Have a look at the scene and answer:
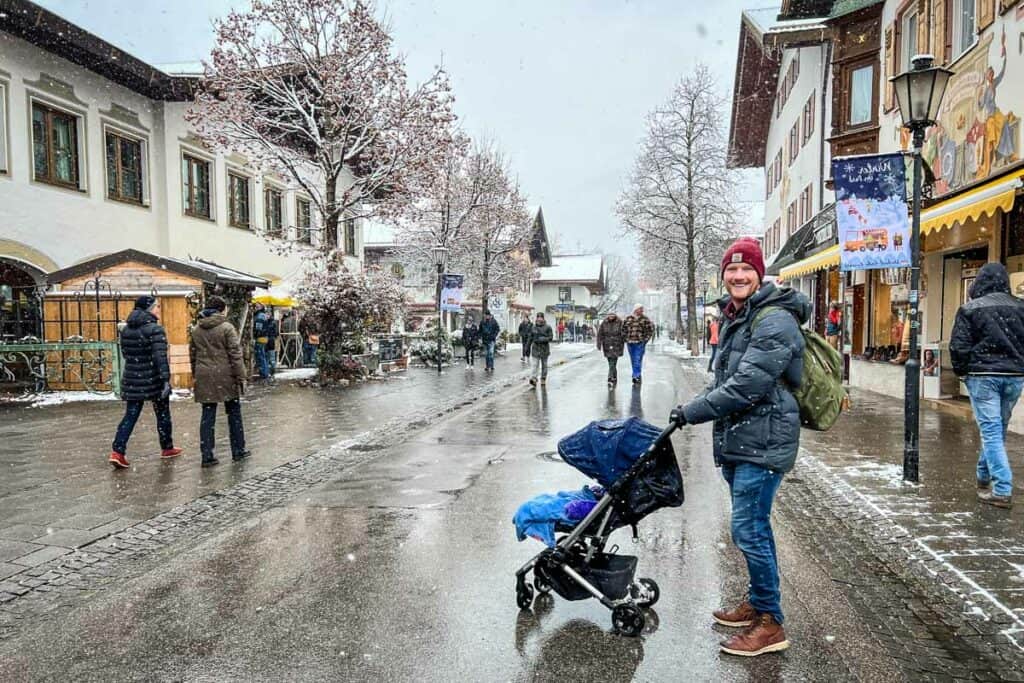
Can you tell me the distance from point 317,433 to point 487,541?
18.8 feet

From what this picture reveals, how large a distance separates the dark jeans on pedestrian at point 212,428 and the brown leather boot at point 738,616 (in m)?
5.96

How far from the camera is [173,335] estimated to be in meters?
15.7

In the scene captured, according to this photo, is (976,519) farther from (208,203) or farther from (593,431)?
(208,203)

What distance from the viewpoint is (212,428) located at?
26.7 feet

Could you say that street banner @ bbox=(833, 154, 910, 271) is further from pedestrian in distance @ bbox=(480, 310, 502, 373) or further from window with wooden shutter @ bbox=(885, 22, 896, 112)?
pedestrian in distance @ bbox=(480, 310, 502, 373)

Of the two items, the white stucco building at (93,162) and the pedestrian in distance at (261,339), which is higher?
the white stucco building at (93,162)

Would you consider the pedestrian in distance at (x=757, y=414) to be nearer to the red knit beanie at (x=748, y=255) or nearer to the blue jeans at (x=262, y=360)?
the red knit beanie at (x=748, y=255)

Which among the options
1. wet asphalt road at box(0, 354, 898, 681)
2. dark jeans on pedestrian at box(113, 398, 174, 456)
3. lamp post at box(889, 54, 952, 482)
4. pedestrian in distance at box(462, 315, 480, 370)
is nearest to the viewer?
wet asphalt road at box(0, 354, 898, 681)

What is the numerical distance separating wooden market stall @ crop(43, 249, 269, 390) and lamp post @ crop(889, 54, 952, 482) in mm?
13276

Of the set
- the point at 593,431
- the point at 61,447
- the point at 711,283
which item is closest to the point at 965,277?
the point at 593,431

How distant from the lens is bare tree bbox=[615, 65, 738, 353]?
1486 inches

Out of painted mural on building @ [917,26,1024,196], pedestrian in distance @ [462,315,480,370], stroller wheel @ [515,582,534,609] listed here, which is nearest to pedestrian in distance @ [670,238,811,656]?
stroller wheel @ [515,582,534,609]

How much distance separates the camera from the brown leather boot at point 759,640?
11.8ft

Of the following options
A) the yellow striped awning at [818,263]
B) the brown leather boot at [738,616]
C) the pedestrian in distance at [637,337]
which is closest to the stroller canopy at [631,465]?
the brown leather boot at [738,616]
